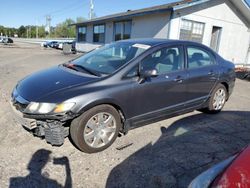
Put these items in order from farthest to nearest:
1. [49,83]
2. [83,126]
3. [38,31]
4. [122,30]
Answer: [38,31]
[122,30]
[49,83]
[83,126]

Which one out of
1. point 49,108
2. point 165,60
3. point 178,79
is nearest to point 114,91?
point 49,108

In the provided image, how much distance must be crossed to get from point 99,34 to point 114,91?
678 inches

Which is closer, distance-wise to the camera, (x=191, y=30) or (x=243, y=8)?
(x=191, y=30)

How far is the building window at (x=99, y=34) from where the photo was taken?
749 inches

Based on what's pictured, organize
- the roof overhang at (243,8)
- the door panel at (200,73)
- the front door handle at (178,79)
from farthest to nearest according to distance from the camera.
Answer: the roof overhang at (243,8)
the door panel at (200,73)
the front door handle at (178,79)

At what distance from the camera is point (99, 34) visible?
1961 centimetres

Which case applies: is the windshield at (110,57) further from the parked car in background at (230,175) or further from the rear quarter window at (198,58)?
the parked car in background at (230,175)

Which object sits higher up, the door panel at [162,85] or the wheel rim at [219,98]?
the door panel at [162,85]

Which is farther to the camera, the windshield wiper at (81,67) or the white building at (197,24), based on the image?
the white building at (197,24)

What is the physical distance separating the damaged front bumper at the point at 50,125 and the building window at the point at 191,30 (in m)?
11.1

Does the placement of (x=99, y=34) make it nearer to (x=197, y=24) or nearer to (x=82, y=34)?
(x=82, y=34)

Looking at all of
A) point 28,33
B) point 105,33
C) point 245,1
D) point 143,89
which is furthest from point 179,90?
point 28,33

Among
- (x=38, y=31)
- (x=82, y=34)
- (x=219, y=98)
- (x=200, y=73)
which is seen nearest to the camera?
(x=200, y=73)

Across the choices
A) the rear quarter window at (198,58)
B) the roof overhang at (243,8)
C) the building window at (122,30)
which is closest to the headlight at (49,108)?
the rear quarter window at (198,58)
